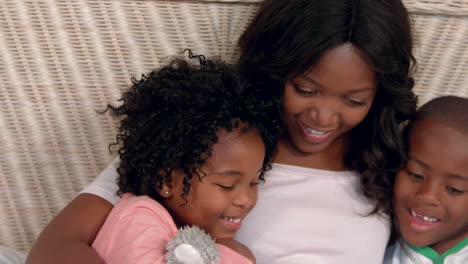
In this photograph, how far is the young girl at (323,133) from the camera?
1094 mm

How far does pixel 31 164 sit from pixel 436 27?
3.62 feet

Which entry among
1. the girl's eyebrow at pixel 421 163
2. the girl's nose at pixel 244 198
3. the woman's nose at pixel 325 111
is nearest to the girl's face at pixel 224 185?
the girl's nose at pixel 244 198

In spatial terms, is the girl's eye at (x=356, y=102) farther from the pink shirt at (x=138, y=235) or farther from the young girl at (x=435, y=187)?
the pink shirt at (x=138, y=235)

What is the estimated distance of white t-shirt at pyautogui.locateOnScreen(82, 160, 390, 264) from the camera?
3.94ft

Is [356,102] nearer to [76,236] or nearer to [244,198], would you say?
[244,198]

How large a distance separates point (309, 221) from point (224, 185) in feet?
0.97

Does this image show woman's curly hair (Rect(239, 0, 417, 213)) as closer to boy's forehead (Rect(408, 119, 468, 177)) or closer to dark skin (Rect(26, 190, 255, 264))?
boy's forehead (Rect(408, 119, 468, 177))

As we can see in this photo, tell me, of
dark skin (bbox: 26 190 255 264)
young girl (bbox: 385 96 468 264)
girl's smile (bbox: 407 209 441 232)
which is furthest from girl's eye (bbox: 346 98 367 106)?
dark skin (bbox: 26 190 255 264)

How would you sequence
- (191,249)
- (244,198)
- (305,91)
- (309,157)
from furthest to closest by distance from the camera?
(309,157) < (305,91) < (244,198) < (191,249)

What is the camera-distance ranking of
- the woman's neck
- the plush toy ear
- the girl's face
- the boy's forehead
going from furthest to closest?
the woman's neck
the boy's forehead
the girl's face
the plush toy ear

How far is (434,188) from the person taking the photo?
1.15 metres

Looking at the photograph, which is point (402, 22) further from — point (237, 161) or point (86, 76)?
point (86, 76)

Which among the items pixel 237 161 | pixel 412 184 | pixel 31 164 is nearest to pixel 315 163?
pixel 412 184

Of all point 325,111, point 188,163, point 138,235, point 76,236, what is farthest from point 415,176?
point 76,236
